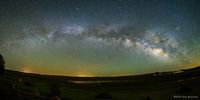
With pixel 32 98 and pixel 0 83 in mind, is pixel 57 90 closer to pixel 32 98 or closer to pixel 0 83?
pixel 32 98

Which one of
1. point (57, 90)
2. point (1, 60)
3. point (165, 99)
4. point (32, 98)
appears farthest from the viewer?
point (165, 99)

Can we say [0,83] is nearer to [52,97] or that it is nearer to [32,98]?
[32,98]

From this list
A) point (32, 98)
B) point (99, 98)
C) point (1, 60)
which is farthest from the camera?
point (99, 98)

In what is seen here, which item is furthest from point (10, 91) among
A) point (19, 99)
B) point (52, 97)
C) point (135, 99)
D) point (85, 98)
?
point (135, 99)

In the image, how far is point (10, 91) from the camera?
32.3 metres

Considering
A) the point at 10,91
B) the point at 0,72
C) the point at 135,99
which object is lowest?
the point at 135,99

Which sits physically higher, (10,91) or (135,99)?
(10,91)

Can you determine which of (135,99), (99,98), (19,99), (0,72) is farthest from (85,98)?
(19,99)

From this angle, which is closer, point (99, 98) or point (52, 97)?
point (52, 97)

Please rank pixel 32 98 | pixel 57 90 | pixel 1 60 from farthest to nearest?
pixel 1 60 → pixel 57 90 → pixel 32 98

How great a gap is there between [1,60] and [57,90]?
1526 cm

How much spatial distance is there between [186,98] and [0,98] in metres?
39.0

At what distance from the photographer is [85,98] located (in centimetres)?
5103

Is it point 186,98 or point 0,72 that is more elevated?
point 0,72
